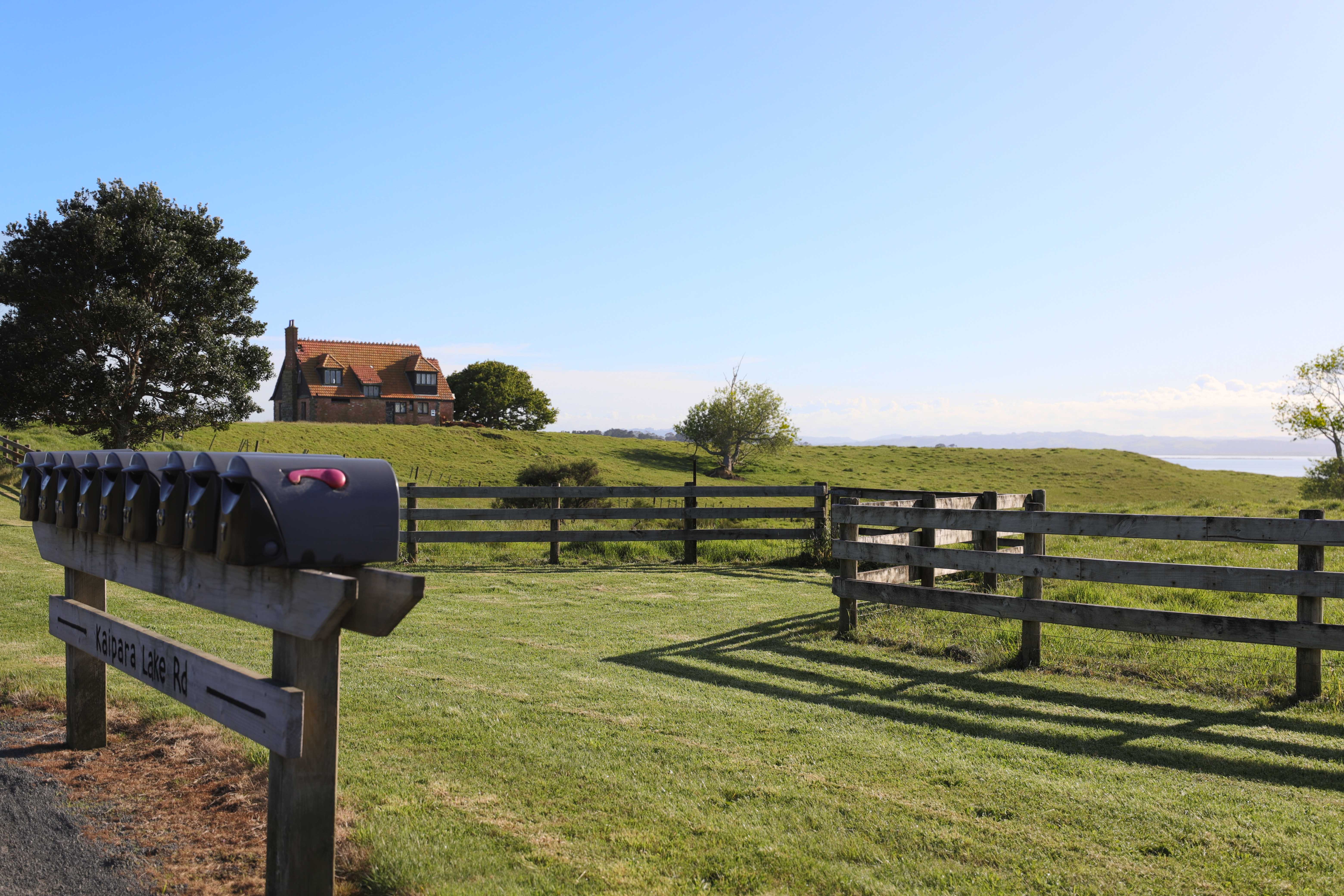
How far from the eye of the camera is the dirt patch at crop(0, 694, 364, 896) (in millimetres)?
3623

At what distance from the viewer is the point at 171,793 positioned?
14.6ft

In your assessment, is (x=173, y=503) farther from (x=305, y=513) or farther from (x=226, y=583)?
(x=305, y=513)

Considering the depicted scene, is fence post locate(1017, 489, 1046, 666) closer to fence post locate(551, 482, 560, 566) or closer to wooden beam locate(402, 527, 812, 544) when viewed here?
wooden beam locate(402, 527, 812, 544)

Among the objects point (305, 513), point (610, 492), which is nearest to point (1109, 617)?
point (305, 513)

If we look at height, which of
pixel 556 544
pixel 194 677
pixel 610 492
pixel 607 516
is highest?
pixel 610 492

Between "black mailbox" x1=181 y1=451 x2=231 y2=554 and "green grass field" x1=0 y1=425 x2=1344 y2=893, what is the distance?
1.47m

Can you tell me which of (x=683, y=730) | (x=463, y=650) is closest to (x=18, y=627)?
(x=463, y=650)

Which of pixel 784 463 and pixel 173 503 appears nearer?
pixel 173 503

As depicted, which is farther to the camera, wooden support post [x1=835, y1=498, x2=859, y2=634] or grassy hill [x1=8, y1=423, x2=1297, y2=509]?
grassy hill [x1=8, y1=423, x2=1297, y2=509]

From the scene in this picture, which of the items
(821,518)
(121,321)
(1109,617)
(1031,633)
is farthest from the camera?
(121,321)

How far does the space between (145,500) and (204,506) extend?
0.77 metres

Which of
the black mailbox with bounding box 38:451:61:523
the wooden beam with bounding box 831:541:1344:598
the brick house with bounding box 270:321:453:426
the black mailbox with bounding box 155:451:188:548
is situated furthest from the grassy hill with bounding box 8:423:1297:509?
the black mailbox with bounding box 155:451:188:548

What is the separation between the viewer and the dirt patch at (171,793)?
143 inches

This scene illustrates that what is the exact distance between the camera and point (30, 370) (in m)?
27.9
